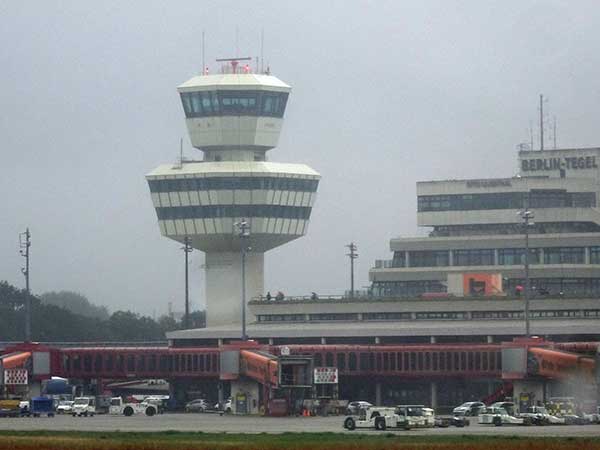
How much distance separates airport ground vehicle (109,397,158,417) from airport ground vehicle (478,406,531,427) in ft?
105

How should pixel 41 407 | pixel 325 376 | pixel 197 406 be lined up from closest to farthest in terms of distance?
1. pixel 41 407
2. pixel 325 376
3. pixel 197 406

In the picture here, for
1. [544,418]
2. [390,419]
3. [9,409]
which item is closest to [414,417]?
[390,419]

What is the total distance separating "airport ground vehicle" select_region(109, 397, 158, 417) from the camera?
518 feet

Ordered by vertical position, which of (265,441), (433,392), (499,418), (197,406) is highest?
(433,392)

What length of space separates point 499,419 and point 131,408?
3622cm

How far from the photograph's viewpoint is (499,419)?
5261 inches

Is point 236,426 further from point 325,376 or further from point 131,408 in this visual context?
point 325,376

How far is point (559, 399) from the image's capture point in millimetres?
149375

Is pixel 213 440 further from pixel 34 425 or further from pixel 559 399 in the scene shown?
pixel 559 399

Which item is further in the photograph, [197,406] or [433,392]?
[433,392]

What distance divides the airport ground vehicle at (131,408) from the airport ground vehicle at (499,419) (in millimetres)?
32083

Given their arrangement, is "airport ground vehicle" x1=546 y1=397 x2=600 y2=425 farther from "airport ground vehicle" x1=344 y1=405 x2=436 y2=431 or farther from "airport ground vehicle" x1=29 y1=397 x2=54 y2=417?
"airport ground vehicle" x1=29 y1=397 x2=54 y2=417

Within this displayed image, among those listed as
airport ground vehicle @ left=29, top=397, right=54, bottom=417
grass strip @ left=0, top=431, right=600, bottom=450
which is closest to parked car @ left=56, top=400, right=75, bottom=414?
airport ground vehicle @ left=29, top=397, right=54, bottom=417

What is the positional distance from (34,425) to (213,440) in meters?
25.3
